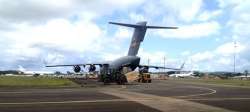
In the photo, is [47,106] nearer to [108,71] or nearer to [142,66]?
[108,71]

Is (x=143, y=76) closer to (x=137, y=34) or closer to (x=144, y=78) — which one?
(x=144, y=78)

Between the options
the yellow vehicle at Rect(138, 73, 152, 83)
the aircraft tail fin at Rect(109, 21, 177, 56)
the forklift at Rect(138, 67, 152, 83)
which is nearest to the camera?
the aircraft tail fin at Rect(109, 21, 177, 56)

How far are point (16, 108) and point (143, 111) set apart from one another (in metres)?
5.80

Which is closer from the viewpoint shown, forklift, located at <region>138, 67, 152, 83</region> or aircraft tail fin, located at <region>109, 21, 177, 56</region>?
aircraft tail fin, located at <region>109, 21, 177, 56</region>

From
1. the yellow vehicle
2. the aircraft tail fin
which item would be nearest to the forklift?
the yellow vehicle

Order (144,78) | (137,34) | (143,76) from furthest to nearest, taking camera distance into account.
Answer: (143,76), (144,78), (137,34)

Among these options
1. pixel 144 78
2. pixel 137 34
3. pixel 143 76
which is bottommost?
pixel 144 78

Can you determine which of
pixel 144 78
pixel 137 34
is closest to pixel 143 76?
pixel 144 78

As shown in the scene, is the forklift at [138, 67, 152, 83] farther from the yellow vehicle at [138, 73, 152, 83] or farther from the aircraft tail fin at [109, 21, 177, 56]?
the aircraft tail fin at [109, 21, 177, 56]

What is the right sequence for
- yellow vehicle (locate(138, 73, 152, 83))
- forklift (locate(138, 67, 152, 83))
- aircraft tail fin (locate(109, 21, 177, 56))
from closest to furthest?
aircraft tail fin (locate(109, 21, 177, 56)) < yellow vehicle (locate(138, 73, 152, 83)) < forklift (locate(138, 67, 152, 83))

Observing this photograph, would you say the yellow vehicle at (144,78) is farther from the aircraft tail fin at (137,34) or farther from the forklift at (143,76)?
the aircraft tail fin at (137,34)

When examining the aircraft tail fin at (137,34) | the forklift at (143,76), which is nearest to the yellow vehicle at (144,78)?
the forklift at (143,76)

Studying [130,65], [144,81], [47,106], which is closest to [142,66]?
[144,81]

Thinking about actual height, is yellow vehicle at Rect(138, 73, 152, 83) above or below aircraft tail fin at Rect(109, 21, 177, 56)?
below
